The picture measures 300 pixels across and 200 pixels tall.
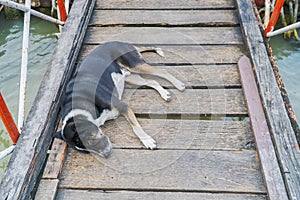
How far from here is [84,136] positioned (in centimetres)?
198

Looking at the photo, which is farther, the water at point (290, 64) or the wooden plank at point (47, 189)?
the water at point (290, 64)

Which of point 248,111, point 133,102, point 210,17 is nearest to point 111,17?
point 210,17

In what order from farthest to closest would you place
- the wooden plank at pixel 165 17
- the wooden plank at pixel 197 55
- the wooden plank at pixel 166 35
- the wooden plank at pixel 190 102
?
1. the wooden plank at pixel 165 17
2. the wooden plank at pixel 166 35
3. the wooden plank at pixel 197 55
4. the wooden plank at pixel 190 102

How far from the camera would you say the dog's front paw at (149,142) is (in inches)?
84.7

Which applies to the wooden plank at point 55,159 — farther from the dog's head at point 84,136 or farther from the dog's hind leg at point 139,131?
the dog's hind leg at point 139,131

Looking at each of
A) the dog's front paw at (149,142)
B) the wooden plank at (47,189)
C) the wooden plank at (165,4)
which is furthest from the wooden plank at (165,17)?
the wooden plank at (47,189)

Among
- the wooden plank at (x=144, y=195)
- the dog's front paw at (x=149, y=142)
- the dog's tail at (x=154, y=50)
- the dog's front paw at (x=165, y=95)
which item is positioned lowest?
the wooden plank at (x=144, y=195)

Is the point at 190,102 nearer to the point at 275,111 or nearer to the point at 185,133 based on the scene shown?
the point at 185,133

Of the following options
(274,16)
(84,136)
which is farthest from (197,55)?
(84,136)

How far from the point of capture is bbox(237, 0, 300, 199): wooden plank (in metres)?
1.90

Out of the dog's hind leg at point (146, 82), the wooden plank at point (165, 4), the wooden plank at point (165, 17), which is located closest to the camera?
the dog's hind leg at point (146, 82)

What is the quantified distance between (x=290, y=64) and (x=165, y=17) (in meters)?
2.17

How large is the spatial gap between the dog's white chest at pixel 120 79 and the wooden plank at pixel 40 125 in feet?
1.36

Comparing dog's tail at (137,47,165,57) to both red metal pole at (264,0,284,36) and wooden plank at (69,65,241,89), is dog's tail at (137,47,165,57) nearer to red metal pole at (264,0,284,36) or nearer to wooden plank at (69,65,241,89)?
wooden plank at (69,65,241,89)
